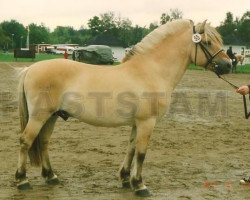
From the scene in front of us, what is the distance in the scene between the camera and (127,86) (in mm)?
5707

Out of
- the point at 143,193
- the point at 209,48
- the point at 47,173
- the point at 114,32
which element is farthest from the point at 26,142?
the point at 114,32

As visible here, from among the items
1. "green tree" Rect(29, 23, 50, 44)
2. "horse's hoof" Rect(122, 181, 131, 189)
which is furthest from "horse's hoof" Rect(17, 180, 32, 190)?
"green tree" Rect(29, 23, 50, 44)

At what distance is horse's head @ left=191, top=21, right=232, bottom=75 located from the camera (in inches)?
233

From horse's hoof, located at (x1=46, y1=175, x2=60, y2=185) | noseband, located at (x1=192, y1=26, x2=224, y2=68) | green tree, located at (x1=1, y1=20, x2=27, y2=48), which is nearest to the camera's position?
noseband, located at (x1=192, y1=26, x2=224, y2=68)

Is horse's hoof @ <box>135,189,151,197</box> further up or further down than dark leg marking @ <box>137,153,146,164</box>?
further down

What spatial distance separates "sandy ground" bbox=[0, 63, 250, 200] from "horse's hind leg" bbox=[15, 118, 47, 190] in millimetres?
140

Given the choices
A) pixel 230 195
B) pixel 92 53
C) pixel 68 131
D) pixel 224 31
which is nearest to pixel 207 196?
pixel 230 195

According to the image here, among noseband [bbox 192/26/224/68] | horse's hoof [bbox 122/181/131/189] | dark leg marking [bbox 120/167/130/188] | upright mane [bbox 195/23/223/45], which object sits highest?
upright mane [bbox 195/23/223/45]

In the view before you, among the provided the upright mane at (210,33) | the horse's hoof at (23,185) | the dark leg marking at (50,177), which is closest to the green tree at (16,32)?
the dark leg marking at (50,177)

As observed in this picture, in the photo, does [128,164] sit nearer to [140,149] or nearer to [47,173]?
[140,149]

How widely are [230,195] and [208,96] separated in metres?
10.7

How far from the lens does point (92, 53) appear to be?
38312 mm

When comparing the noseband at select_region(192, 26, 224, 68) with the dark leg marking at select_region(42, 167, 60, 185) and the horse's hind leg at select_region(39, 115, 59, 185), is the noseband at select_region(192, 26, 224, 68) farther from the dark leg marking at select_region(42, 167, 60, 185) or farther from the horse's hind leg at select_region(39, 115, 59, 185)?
the dark leg marking at select_region(42, 167, 60, 185)

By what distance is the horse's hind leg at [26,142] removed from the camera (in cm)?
573
